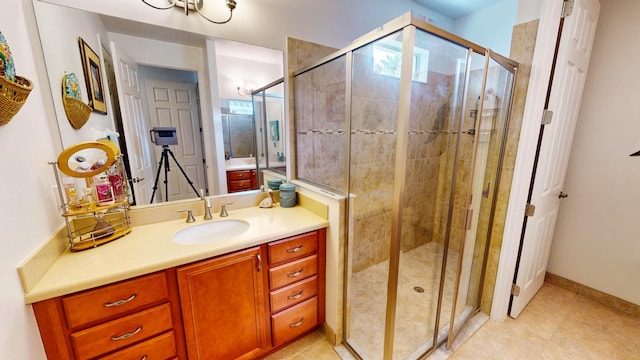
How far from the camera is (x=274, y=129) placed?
6.24ft

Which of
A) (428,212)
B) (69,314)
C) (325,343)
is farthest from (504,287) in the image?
(69,314)

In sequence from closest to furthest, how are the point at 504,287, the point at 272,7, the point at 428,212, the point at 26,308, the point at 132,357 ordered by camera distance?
1. the point at 26,308
2. the point at 132,357
3. the point at 272,7
4. the point at 504,287
5. the point at 428,212

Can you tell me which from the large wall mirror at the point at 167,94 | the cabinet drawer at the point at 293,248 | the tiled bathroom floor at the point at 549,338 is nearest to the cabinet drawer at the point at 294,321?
the tiled bathroom floor at the point at 549,338

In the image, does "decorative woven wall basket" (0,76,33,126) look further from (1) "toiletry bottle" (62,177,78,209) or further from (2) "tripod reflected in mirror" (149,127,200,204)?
(2) "tripod reflected in mirror" (149,127,200,204)

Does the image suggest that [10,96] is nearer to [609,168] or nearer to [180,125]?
[180,125]

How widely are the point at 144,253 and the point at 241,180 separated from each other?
796mm

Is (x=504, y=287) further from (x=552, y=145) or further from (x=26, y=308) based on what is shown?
(x=26, y=308)

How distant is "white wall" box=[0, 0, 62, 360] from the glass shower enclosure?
1.34 metres

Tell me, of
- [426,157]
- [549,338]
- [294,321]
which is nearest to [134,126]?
[294,321]

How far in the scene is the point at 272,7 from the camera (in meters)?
1.63

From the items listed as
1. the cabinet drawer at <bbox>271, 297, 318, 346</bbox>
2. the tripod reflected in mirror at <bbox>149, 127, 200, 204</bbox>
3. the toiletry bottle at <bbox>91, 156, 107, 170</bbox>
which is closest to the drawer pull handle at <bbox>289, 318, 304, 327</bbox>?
the cabinet drawer at <bbox>271, 297, 318, 346</bbox>

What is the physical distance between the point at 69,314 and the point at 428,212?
2.81 meters

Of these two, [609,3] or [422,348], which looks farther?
[609,3]

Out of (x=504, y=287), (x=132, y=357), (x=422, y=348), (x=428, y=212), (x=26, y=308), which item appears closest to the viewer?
(x=26, y=308)
